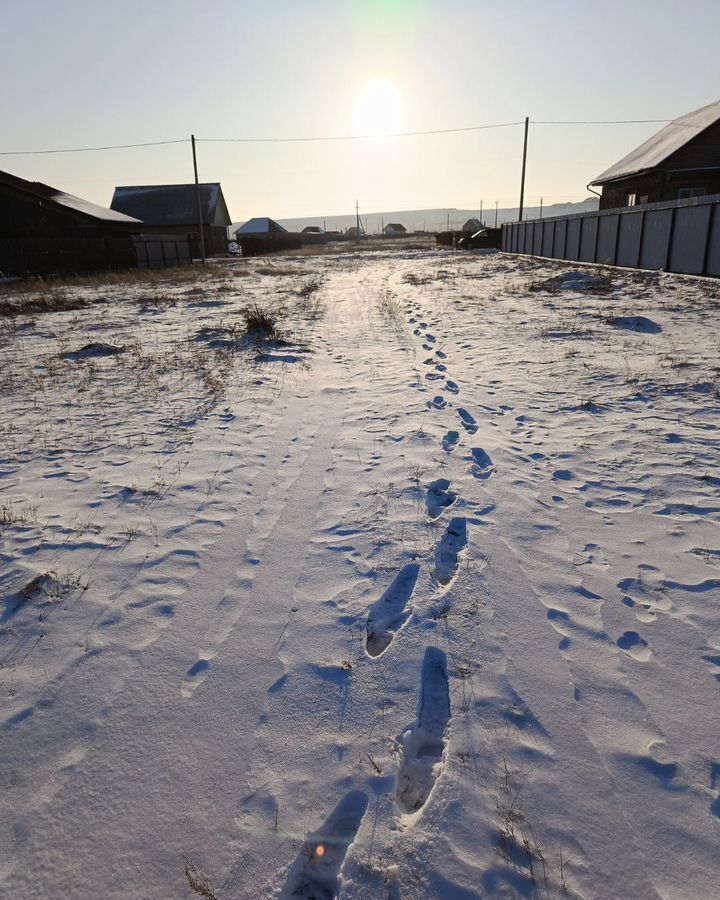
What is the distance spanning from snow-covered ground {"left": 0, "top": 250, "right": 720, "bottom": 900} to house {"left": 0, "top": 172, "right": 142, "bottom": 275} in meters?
22.9

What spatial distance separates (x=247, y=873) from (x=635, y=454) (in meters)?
4.39

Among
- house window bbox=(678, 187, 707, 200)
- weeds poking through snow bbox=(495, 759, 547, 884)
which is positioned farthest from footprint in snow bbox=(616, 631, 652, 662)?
house window bbox=(678, 187, 707, 200)

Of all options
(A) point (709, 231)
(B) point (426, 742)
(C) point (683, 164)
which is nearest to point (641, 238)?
(A) point (709, 231)

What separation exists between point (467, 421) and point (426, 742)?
159 inches

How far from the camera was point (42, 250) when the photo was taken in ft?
81.3

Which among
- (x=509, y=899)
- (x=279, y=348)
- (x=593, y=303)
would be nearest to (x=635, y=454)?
(x=509, y=899)

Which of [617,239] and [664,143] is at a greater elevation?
[664,143]

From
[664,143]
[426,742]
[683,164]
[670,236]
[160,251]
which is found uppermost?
[664,143]

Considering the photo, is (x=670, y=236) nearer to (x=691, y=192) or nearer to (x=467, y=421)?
(x=691, y=192)

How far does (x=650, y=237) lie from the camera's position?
18156 mm

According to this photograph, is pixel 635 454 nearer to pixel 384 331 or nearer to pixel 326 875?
pixel 326 875

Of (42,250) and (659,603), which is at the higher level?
(42,250)

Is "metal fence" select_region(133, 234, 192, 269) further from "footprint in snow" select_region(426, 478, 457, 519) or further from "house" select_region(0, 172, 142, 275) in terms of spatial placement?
"footprint in snow" select_region(426, 478, 457, 519)

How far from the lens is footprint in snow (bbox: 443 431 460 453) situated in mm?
5090
